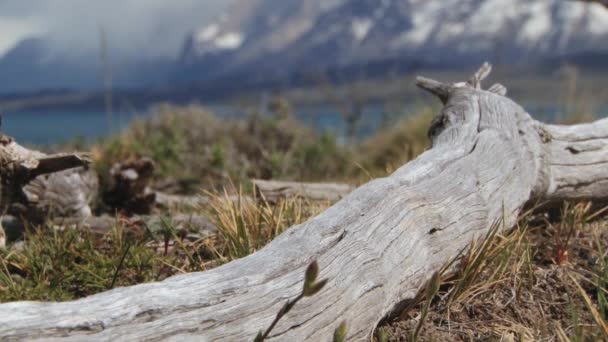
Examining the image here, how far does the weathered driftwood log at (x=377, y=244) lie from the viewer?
2.38 metres

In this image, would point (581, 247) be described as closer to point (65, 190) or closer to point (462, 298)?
point (462, 298)

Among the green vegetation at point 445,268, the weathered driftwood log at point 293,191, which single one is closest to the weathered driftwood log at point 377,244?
the green vegetation at point 445,268

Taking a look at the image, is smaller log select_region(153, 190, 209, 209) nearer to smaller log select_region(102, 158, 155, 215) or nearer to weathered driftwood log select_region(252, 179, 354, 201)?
smaller log select_region(102, 158, 155, 215)

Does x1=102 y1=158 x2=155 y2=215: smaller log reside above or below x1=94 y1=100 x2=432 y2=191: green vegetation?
above

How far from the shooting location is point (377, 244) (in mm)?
3102

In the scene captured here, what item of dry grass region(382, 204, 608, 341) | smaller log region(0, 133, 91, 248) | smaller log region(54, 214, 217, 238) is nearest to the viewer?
dry grass region(382, 204, 608, 341)

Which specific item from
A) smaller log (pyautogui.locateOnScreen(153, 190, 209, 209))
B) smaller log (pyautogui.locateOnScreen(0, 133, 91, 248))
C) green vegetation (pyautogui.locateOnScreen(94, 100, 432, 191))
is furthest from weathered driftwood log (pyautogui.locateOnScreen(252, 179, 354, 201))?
green vegetation (pyautogui.locateOnScreen(94, 100, 432, 191))

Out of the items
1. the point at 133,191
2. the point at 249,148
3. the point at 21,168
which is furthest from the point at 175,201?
the point at 249,148

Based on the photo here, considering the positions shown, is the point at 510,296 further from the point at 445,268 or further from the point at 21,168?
the point at 21,168

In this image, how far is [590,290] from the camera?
3844 millimetres

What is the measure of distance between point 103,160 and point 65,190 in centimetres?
306

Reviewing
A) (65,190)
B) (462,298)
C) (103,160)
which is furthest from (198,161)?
(462,298)

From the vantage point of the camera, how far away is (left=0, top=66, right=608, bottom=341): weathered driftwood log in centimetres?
238

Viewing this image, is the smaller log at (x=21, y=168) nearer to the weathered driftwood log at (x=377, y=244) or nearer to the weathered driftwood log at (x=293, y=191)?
the weathered driftwood log at (x=293, y=191)
